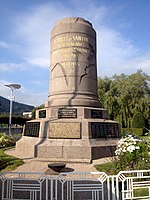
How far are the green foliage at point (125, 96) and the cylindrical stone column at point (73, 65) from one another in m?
17.7

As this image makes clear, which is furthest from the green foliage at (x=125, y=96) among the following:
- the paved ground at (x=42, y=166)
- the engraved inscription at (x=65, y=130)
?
the paved ground at (x=42, y=166)

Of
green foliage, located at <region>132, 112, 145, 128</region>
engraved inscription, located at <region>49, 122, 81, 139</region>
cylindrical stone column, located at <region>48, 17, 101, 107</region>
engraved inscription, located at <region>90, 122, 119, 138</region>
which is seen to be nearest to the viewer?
engraved inscription, located at <region>49, 122, 81, 139</region>

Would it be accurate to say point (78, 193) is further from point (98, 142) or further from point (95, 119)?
point (95, 119)

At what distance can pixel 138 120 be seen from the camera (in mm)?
27453

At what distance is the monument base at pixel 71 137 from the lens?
9344 mm

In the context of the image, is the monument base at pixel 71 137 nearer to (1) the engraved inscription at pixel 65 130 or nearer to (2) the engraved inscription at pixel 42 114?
(1) the engraved inscription at pixel 65 130

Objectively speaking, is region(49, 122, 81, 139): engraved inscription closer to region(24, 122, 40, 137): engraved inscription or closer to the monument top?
region(24, 122, 40, 137): engraved inscription

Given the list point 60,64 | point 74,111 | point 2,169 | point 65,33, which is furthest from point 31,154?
point 65,33

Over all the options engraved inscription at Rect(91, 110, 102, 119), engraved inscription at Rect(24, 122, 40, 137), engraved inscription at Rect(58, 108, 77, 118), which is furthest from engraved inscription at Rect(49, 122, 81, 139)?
engraved inscription at Rect(91, 110, 102, 119)

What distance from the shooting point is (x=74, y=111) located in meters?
10.8

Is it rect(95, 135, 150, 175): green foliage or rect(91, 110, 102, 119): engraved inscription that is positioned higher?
rect(91, 110, 102, 119): engraved inscription

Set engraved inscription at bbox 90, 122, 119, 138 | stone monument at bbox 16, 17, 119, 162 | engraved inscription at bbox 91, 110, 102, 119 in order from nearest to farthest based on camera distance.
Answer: stone monument at bbox 16, 17, 119, 162
engraved inscription at bbox 90, 122, 119, 138
engraved inscription at bbox 91, 110, 102, 119

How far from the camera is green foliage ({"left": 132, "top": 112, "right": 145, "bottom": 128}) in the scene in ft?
89.1

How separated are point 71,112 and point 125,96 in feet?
69.2
